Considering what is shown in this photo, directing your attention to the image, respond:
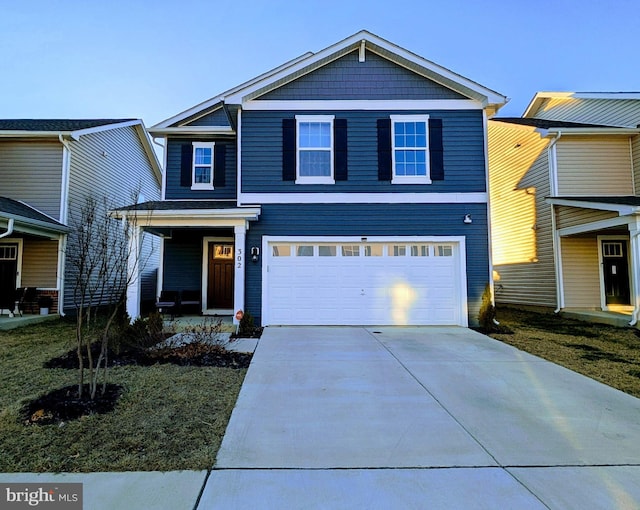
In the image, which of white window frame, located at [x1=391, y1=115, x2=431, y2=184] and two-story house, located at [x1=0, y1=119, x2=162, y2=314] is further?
two-story house, located at [x1=0, y1=119, x2=162, y2=314]

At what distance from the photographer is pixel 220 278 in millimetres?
11102

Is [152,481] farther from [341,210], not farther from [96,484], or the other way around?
[341,210]

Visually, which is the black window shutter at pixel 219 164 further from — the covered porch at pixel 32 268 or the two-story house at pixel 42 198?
the covered porch at pixel 32 268

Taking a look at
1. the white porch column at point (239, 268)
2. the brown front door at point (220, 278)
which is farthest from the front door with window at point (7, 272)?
the white porch column at point (239, 268)

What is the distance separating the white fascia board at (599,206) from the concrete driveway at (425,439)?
207 inches

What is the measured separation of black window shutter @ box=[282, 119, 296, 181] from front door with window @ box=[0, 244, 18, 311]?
335 inches

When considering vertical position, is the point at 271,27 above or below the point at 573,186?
above

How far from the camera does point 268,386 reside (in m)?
4.76

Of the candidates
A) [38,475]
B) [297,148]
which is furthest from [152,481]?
[297,148]

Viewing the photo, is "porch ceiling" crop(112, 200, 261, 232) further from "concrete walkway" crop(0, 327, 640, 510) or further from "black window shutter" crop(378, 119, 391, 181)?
"concrete walkway" crop(0, 327, 640, 510)

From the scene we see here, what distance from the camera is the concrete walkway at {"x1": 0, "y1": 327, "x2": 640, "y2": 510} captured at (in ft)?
8.16

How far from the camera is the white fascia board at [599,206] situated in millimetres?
8678

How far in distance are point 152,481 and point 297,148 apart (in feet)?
26.6

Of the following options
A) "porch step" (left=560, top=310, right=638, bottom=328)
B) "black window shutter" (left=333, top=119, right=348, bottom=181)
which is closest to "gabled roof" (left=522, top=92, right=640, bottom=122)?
"porch step" (left=560, top=310, right=638, bottom=328)
